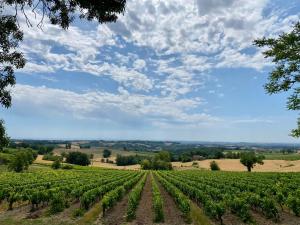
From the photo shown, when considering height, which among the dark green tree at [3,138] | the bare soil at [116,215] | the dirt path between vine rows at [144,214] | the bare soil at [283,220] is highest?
the dark green tree at [3,138]

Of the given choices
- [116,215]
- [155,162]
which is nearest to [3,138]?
[116,215]

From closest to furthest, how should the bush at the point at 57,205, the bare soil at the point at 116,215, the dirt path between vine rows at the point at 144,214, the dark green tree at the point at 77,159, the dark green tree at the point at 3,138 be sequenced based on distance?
the dark green tree at the point at 3,138 → the dirt path between vine rows at the point at 144,214 → the bare soil at the point at 116,215 → the bush at the point at 57,205 → the dark green tree at the point at 77,159

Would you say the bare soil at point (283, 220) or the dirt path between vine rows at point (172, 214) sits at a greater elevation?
the bare soil at point (283, 220)

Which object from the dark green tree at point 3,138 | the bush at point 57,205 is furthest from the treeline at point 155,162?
the dark green tree at point 3,138

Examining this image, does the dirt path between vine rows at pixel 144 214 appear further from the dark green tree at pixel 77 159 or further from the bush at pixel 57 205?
the dark green tree at pixel 77 159

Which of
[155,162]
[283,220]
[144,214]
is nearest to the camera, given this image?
[283,220]

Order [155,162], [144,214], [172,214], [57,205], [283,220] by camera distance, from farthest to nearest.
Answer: [155,162] < [57,205] < [172,214] < [144,214] < [283,220]

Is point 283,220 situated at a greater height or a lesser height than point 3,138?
lesser

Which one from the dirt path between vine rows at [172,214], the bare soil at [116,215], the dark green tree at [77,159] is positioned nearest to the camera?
the dirt path between vine rows at [172,214]

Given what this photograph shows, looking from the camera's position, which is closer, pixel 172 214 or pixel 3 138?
pixel 3 138

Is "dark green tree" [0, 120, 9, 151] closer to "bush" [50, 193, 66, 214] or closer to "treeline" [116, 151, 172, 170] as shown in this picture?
"bush" [50, 193, 66, 214]

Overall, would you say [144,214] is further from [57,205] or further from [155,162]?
[155,162]

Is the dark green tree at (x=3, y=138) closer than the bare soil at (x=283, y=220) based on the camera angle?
Yes

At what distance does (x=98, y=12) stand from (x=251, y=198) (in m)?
18.1
